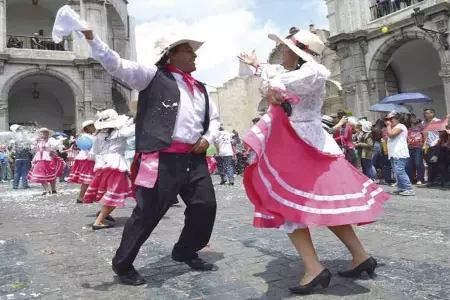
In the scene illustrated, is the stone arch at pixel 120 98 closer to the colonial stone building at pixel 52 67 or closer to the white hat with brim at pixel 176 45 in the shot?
the colonial stone building at pixel 52 67

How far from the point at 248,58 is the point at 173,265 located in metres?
1.82

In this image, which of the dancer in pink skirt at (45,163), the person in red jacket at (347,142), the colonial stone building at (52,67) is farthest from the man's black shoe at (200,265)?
the colonial stone building at (52,67)

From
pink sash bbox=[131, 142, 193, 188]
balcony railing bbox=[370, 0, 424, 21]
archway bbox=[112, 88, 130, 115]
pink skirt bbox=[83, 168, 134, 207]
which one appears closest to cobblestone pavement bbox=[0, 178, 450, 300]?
pink skirt bbox=[83, 168, 134, 207]

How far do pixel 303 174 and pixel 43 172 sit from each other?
1006 cm

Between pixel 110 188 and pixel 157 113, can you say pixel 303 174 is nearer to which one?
pixel 157 113

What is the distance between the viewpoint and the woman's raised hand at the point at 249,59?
3.13 metres

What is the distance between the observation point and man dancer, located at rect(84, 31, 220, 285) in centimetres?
311

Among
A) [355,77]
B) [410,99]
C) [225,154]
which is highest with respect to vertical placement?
[355,77]

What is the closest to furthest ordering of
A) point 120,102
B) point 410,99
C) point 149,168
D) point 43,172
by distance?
point 149,168, point 43,172, point 410,99, point 120,102

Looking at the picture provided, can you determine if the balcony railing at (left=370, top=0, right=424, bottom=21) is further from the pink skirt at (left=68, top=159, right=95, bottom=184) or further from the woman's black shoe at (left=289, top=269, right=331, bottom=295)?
the woman's black shoe at (left=289, top=269, right=331, bottom=295)

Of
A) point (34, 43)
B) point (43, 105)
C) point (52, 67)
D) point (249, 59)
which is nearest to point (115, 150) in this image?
point (249, 59)

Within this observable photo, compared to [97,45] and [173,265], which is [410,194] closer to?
[173,265]

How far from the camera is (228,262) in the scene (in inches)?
143

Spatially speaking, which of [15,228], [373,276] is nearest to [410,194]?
[373,276]
